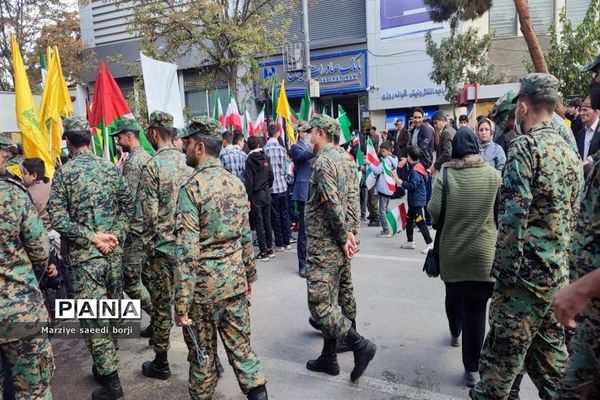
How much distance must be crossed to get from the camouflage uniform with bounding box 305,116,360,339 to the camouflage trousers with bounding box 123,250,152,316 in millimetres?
1658

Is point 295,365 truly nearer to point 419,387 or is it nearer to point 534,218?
point 419,387

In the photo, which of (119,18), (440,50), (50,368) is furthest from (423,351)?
(119,18)

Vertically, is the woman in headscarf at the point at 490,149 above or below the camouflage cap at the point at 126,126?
below

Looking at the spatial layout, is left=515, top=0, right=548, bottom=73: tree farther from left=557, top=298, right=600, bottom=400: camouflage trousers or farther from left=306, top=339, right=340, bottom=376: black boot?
left=557, top=298, right=600, bottom=400: camouflage trousers

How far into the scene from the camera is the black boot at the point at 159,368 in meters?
3.90

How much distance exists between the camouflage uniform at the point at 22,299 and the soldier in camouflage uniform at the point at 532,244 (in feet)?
8.64

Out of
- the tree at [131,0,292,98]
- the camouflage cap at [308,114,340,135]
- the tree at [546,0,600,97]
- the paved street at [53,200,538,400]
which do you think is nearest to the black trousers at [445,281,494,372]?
the paved street at [53,200,538,400]

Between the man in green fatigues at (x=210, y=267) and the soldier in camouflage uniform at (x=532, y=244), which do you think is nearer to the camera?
the soldier in camouflage uniform at (x=532, y=244)

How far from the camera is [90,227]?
3.57 meters

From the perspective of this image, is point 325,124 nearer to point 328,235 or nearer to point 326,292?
point 328,235

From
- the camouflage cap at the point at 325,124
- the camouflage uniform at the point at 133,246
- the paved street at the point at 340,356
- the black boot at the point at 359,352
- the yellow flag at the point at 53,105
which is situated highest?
the yellow flag at the point at 53,105

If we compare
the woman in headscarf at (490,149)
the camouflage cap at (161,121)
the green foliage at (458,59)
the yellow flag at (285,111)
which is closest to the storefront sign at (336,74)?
the green foliage at (458,59)

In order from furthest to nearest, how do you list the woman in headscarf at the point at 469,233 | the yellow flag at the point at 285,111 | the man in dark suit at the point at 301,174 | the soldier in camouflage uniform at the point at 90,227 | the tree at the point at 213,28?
the tree at the point at 213,28 → the yellow flag at the point at 285,111 → the man in dark suit at the point at 301,174 → the soldier in camouflage uniform at the point at 90,227 → the woman in headscarf at the point at 469,233

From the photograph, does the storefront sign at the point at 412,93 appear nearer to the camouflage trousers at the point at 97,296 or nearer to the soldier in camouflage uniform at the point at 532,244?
the soldier in camouflage uniform at the point at 532,244
